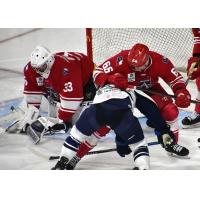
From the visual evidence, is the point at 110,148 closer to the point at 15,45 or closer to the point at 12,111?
the point at 12,111

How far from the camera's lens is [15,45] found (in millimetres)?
4859

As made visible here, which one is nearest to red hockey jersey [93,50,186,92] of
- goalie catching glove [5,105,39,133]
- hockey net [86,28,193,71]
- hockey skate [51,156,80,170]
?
hockey skate [51,156,80,170]

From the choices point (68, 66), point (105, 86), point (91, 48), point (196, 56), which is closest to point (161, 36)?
point (91, 48)

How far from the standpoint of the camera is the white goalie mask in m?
2.83

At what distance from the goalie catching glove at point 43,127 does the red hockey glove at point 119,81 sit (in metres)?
0.54

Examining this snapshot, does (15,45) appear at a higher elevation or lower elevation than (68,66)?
lower

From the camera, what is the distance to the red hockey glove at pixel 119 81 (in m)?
2.51

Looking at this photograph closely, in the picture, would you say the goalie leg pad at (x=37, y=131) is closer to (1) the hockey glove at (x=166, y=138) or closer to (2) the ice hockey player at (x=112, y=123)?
(2) the ice hockey player at (x=112, y=123)

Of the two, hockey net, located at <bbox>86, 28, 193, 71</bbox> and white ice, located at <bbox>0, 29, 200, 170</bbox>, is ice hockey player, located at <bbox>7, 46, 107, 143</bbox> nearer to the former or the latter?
white ice, located at <bbox>0, 29, 200, 170</bbox>

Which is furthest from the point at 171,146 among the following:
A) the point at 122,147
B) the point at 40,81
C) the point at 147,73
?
the point at 40,81

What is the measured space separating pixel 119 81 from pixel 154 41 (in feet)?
5.09

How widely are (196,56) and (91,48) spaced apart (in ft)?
2.70

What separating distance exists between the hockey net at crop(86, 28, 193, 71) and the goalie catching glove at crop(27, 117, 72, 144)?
1060 mm

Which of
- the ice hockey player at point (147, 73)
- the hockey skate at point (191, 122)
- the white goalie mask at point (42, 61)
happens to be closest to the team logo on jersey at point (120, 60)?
the ice hockey player at point (147, 73)
